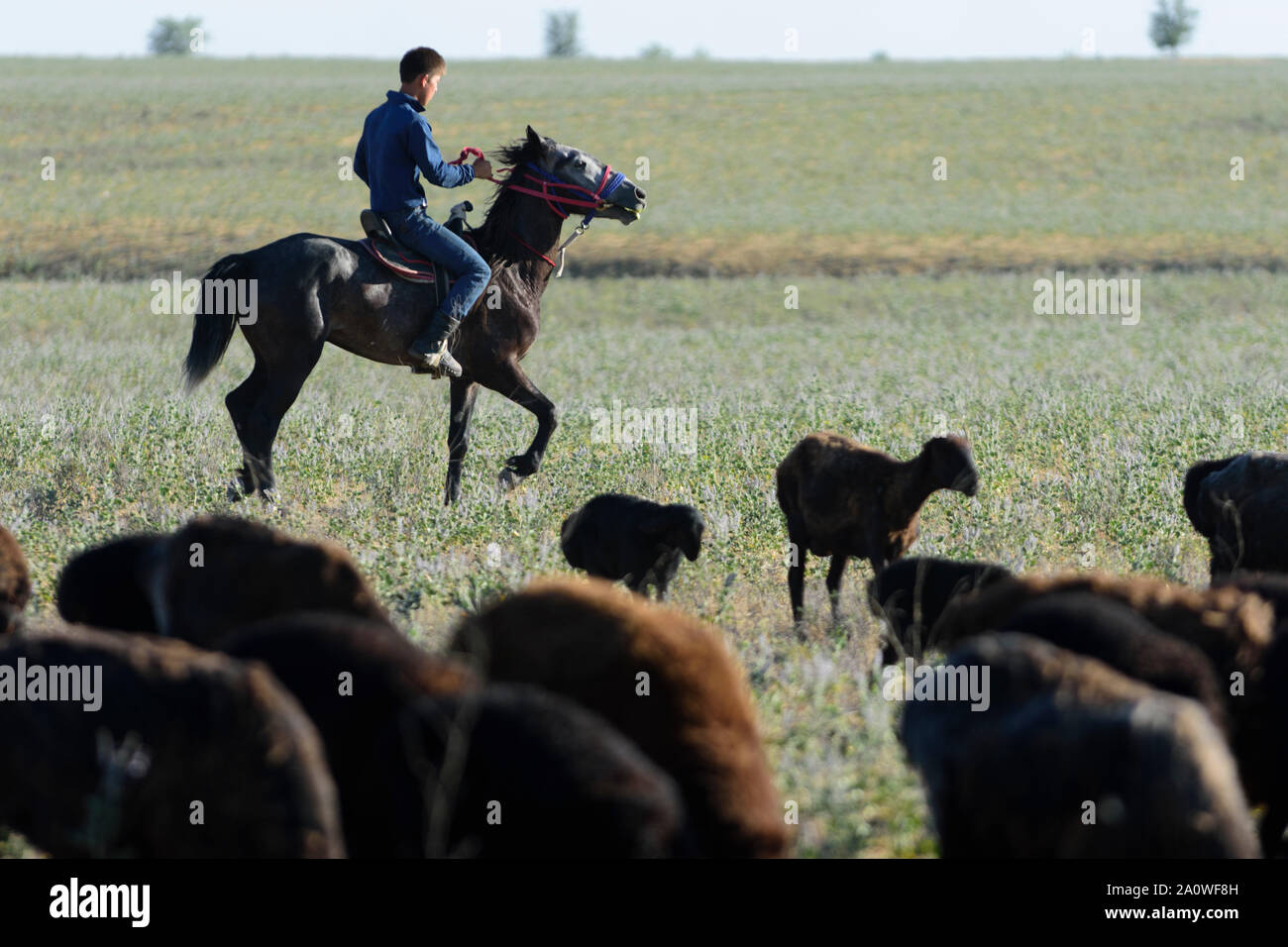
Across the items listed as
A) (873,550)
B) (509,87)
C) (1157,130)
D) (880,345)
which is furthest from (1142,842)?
(509,87)

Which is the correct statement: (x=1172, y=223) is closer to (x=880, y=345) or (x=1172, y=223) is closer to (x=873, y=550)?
(x=880, y=345)

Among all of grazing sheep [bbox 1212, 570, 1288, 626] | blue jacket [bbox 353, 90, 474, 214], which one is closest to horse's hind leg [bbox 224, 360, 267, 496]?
blue jacket [bbox 353, 90, 474, 214]

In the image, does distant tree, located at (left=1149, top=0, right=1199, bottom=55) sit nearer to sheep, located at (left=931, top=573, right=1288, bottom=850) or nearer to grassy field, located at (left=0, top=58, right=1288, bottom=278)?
grassy field, located at (left=0, top=58, right=1288, bottom=278)

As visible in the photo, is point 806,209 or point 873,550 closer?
point 873,550

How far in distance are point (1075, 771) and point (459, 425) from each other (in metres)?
8.47

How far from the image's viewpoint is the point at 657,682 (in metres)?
5.03

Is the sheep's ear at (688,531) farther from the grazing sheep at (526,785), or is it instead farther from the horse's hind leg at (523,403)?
the grazing sheep at (526,785)

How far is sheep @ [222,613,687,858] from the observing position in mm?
4180

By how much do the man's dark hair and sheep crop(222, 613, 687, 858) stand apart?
24.0ft

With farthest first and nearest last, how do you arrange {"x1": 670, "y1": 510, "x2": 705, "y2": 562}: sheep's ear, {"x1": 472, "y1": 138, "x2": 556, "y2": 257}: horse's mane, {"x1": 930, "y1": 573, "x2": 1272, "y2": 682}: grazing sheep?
{"x1": 472, "y1": 138, "x2": 556, "y2": 257}: horse's mane
{"x1": 670, "y1": 510, "x2": 705, "y2": 562}: sheep's ear
{"x1": 930, "y1": 573, "x2": 1272, "y2": 682}: grazing sheep

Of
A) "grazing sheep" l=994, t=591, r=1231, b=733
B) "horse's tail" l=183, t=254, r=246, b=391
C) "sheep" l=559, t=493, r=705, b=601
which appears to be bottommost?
"grazing sheep" l=994, t=591, r=1231, b=733

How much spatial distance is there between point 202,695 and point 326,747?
419 mm

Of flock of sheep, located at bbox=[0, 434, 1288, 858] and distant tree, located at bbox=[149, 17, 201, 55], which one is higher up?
distant tree, located at bbox=[149, 17, 201, 55]
